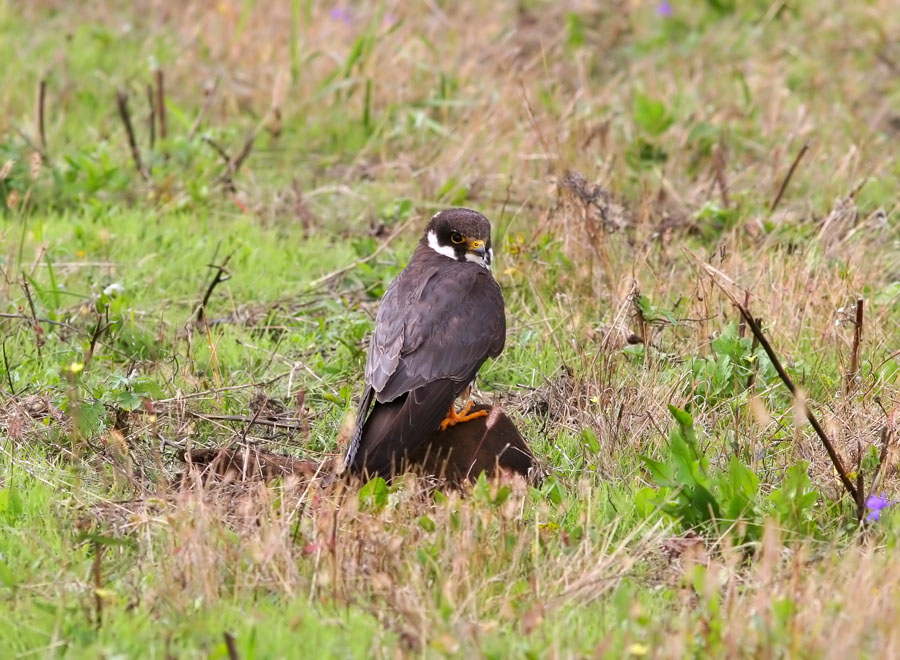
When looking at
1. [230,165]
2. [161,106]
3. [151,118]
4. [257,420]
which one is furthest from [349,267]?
[161,106]

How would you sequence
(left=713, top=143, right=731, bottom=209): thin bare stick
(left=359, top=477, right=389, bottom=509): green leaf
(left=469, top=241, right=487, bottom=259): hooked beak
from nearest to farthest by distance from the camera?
1. (left=359, top=477, right=389, bottom=509): green leaf
2. (left=469, top=241, right=487, bottom=259): hooked beak
3. (left=713, top=143, right=731, bottom=209): thin bare stick

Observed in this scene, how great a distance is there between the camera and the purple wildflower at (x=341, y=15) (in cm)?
964

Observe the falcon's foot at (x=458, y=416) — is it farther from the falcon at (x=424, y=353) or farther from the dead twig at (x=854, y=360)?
the dead twig at (x=854, y=360)

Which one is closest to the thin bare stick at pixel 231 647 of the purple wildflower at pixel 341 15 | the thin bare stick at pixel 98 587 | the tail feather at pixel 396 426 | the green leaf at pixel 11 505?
the thin bare stick at pixel 98 587

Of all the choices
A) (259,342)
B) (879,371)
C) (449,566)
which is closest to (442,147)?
(259,342)

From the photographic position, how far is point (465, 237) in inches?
225

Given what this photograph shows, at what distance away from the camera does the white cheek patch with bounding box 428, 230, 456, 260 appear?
226 inches

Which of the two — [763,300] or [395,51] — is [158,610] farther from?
[395,51]

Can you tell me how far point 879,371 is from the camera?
527 centimetres

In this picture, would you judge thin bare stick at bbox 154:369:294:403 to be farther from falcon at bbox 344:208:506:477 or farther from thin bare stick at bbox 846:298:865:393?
thin bare stick at bbox 846:298:865:393

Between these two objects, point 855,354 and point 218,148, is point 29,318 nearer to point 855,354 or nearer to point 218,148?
point 218,148

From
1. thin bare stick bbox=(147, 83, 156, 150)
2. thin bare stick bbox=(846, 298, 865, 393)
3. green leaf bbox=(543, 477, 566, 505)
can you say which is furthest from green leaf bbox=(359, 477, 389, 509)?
thin bare stick bbox=(147, 83, 156, 150)

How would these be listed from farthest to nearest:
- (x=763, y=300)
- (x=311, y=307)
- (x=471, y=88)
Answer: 1. (x=471, y=88)
2. (x=311, y=307)
3. (x=763, y=300)

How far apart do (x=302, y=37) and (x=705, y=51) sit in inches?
121
